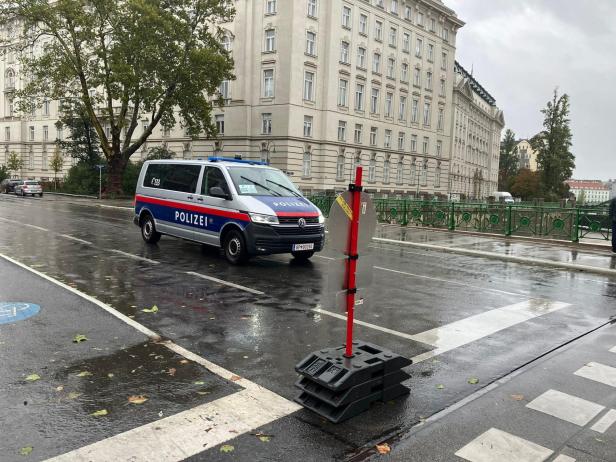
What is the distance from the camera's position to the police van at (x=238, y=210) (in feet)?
35.4

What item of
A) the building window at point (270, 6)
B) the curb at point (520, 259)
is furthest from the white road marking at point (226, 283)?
the building window at point (270, 6)

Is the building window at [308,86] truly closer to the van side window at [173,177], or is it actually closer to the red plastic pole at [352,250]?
the van side window at [173,177]

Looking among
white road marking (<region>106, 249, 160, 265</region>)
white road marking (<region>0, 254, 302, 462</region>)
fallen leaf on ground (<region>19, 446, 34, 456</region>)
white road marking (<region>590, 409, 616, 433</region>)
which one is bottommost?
fallen leaf on ground (<region>19, 446, 34, 456</region>)

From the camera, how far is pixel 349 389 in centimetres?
423

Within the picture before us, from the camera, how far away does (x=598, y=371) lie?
215 inches

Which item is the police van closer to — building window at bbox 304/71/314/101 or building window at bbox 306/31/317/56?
building window at bbox 304/71/314/101

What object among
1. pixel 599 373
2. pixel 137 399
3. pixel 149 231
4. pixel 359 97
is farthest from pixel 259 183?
pixel 359 97

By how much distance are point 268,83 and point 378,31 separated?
51.7 feet

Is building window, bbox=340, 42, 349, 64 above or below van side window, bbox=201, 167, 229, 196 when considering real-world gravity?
above

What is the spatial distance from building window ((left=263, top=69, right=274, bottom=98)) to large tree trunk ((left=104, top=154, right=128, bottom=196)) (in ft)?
45.7

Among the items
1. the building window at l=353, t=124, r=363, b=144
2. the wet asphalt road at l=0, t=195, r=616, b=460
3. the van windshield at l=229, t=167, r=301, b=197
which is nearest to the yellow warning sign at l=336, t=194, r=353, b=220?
the wet asphalt road at l=0, t=195, r=616, b=460

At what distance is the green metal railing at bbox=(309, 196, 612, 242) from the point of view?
19016 millimetres

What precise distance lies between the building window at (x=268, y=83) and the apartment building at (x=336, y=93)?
0.10 m

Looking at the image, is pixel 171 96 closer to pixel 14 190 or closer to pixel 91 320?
pixel 14 190
